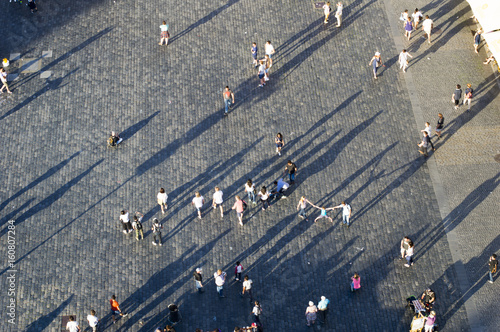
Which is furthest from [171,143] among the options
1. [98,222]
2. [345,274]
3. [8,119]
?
[345,274]

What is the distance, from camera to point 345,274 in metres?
29.4

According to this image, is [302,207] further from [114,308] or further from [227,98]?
[114,308]

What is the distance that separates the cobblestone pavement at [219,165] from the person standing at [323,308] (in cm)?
37

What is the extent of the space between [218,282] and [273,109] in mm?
10282

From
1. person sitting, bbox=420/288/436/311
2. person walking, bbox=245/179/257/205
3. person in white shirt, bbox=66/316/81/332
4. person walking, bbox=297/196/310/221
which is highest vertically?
person walking, bbox=245/179/257/205

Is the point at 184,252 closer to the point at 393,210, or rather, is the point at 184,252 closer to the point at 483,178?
the point at 393,210

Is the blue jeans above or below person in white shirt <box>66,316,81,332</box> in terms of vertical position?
above

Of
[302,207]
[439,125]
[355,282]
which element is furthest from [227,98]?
[355,282]

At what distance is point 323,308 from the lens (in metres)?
27.6

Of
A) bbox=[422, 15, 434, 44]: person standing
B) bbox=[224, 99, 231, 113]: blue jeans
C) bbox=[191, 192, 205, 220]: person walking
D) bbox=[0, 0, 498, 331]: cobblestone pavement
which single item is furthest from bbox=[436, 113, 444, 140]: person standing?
bbox=[191, 192, 205, 220]: person walking

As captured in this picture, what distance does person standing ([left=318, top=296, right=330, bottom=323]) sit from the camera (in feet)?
90.0

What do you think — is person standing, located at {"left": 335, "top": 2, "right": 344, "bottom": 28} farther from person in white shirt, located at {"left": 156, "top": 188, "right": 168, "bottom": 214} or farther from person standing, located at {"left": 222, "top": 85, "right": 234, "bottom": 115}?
person in white shirt, located at {"left": 156, "top": 188, "right": 168, "bottom": 214}

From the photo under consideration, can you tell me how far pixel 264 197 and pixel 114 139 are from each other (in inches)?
299

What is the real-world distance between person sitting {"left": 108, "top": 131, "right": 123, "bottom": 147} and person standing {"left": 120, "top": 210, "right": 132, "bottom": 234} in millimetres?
4177
